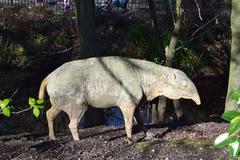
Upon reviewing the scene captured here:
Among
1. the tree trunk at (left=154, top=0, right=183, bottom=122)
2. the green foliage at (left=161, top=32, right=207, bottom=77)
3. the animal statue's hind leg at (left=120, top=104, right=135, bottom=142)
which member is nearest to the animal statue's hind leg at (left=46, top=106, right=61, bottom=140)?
the animal statue's hind leg at (left=120, top=104, right=135, bottom=142)

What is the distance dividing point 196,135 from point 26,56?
10.3 metres

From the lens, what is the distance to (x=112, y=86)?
17.9ft

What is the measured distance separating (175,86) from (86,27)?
3056 mm

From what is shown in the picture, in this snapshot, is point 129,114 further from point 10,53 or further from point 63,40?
point 63,40

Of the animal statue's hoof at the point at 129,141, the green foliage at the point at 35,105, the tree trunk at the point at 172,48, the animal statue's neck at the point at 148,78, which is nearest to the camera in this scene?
the green foliage at the point at 35,105

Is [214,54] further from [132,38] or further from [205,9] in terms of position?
[132,38]

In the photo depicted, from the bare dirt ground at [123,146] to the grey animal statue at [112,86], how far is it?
23 cm

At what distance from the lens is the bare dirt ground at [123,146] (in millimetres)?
4969

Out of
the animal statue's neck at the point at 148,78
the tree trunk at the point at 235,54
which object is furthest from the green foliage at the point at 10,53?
the animal statue's neck at the point at 148,78

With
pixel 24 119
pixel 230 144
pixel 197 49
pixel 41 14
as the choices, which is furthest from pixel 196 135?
pixel 41 14

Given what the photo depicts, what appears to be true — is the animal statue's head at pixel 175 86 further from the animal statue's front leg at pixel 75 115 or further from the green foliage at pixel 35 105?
the green foliage at pixel 35 105

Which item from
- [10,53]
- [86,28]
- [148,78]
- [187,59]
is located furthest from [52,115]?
[10,53]

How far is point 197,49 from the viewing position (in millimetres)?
15078

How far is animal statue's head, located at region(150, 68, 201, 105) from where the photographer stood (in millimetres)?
5480
